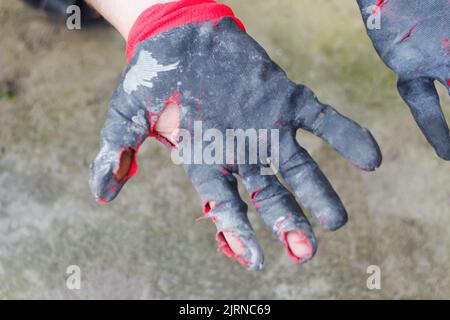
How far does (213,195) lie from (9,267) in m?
0.98

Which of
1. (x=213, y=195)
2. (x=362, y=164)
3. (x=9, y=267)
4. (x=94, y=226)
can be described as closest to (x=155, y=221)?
(x=94, y=226)

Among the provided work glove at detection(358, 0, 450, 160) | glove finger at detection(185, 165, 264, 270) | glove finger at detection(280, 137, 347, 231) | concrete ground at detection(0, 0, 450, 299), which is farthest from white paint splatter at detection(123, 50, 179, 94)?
concrete ground at detection(0, 0, 450, 299)

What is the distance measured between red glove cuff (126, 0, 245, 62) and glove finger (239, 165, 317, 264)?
1.18ft

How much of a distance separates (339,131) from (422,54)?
0.98 ft

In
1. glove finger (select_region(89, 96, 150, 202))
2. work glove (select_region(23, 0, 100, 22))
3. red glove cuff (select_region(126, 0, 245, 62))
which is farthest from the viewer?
work glove (select_region(23, 0, 100, 22))

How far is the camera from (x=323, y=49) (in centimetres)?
207

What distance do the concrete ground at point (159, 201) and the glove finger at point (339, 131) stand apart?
0.70m

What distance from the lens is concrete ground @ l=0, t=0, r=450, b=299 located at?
5.89 feet

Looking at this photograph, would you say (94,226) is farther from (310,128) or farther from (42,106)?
(310,128)

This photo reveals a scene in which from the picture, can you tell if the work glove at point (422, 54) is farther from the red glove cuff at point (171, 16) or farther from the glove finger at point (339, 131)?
the red glove cuff at point (171, 16)

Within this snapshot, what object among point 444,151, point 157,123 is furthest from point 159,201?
point 444,151

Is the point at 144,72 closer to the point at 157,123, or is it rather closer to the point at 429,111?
the point at 157,123

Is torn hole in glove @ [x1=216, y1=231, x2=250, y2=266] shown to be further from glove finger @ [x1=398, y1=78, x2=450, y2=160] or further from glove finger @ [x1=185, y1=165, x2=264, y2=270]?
glove finger @ [x1=398, y1=78, x2=450, y2=160]

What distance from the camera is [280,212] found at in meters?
1.14
